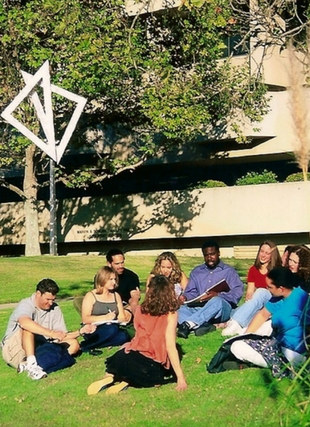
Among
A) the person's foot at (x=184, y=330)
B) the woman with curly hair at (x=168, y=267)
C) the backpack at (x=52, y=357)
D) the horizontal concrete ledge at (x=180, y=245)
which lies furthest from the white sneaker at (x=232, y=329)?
the horizontal concrete ledge at (x=180, y=245)

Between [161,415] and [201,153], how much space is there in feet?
85.6

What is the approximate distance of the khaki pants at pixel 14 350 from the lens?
9.50 meters

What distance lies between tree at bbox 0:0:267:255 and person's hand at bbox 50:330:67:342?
340 inches

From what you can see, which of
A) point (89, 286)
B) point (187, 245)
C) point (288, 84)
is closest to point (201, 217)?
point (187, 245)

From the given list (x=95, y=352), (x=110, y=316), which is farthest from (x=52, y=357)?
(x=110, y=316)

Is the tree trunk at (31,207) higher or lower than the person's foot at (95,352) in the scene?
higher

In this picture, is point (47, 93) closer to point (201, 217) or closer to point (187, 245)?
point (201, 217)

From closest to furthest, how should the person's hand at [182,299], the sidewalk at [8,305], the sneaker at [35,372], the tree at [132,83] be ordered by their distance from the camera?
the sneaker at [35,372] < the person's hand at [182,299] < the sidewalk at [8,305] < the tree at [132,83]

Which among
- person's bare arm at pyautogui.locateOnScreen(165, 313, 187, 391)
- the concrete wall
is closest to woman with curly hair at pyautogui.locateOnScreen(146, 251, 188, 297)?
person's bare arm at pyautogui.locateOnScreen(165, 313, 187, 391)

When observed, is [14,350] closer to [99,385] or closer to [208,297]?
[99,385]

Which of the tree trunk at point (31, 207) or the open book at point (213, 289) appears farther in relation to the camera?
the tree trunk at point (31, 207)

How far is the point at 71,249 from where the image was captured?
36.6m

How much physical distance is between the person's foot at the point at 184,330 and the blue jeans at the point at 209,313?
14 centimetres

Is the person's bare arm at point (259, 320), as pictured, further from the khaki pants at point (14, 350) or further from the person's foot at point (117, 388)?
the khaki pants at point (14, 350)
